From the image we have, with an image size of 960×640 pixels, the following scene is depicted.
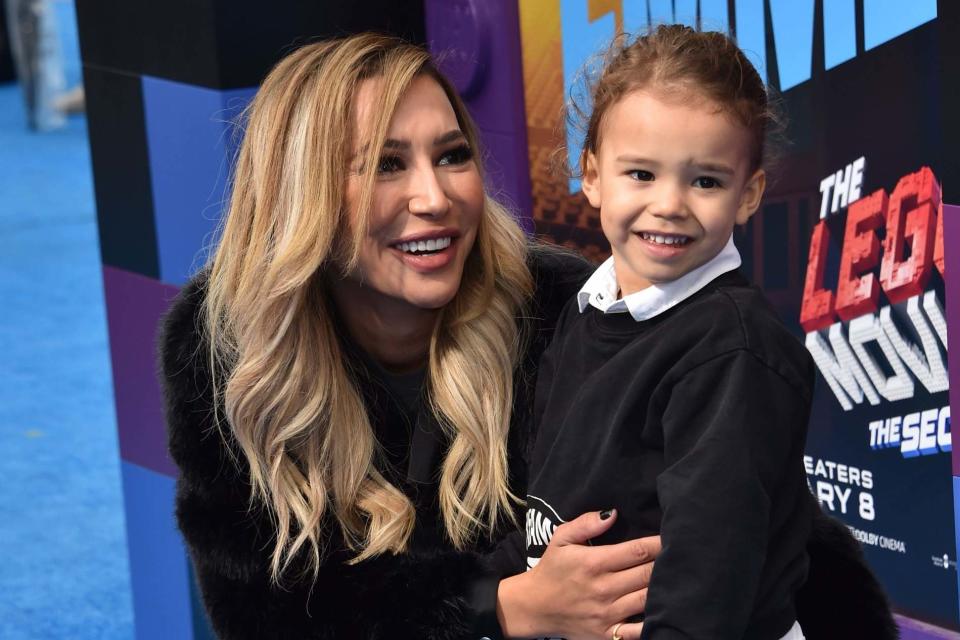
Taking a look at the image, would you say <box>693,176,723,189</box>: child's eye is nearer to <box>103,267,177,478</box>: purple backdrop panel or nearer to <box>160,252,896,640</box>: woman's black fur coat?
<box>160,252,896,640</box>: woman's black fur coat

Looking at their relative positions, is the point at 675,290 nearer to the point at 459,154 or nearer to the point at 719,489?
the point at 719,489

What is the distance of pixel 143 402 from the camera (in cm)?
298

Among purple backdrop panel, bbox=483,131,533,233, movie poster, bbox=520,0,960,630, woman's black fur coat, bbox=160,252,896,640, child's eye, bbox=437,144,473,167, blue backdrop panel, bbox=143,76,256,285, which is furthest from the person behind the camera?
purple backdrop panel, bbox=483,131,533,233

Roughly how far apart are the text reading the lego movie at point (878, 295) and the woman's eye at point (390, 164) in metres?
0.72

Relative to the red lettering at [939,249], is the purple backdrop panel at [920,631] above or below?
below

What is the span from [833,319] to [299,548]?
95 cm

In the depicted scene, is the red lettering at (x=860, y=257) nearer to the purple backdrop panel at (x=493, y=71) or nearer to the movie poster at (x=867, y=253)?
the movie poster at (x=867, y=253)

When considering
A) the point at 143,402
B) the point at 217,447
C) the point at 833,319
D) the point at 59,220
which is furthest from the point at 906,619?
the point at 59,220

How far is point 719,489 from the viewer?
1.40 metres

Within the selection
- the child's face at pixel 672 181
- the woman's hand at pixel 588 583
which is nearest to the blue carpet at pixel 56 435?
the woman's hand at pixel 588 583

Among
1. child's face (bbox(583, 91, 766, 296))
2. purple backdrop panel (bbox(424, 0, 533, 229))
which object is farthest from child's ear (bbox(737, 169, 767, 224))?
purple backdrop panel (bbox(424, 0, 533, 229))

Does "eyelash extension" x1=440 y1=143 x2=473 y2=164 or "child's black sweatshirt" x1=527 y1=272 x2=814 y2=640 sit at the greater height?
"eyelash extension" x1=440 y1=143 x2=473 y2=164

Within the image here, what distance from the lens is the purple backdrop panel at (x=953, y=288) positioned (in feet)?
6.63

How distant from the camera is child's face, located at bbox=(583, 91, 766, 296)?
1.50m
